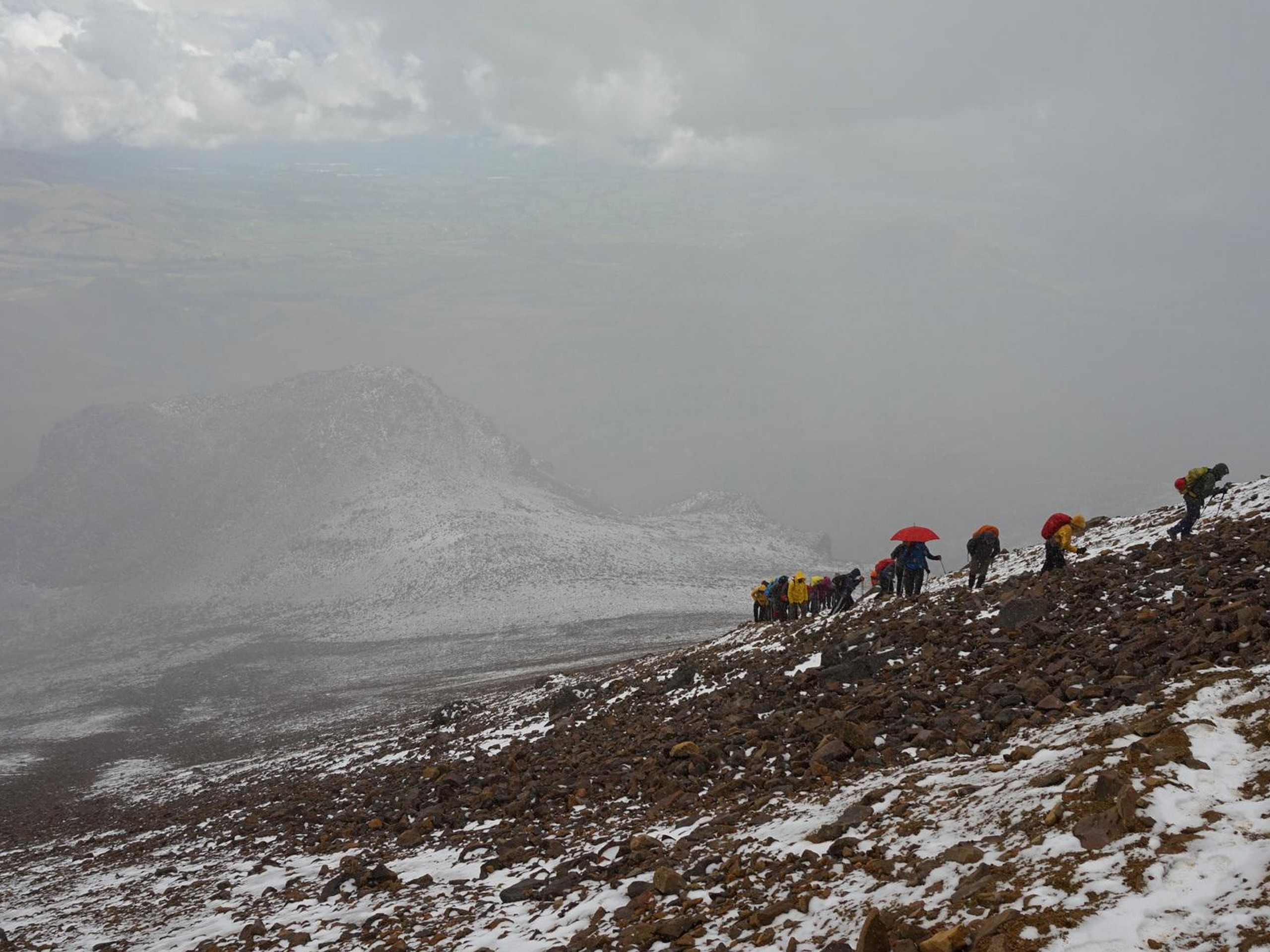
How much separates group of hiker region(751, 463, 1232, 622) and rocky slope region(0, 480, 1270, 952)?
67cm

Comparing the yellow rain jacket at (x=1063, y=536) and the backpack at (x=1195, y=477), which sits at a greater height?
the backpack at (x=1195, y=477)

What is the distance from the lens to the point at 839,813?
8.30m

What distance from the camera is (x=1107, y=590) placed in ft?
44.8

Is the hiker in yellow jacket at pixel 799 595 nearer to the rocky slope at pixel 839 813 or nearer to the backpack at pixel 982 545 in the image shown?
the rocky slope at pixel 839 813

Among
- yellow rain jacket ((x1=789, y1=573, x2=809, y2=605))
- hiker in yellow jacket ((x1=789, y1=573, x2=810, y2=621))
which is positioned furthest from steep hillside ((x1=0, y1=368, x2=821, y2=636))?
yellow rain jacket ((x1=789, y1=573, x2=809, y2=605))

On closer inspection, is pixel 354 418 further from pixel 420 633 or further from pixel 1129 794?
pixel 1129 794

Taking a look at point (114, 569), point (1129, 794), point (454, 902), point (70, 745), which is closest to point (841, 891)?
point (1129, 794)

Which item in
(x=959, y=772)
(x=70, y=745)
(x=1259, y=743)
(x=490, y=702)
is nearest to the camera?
(x=1259, y=743)

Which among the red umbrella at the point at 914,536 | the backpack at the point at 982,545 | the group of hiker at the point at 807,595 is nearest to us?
the backpack at the point at 982,545

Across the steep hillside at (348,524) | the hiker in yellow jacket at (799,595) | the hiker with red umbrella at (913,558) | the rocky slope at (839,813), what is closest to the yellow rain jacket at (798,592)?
the hiker in yellow jacket at (799,595)

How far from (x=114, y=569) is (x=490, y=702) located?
95696 mm

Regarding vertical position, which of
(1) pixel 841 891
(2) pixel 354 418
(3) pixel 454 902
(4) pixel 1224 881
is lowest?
(3) pixel 454 902

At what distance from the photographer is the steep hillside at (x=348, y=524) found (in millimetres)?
88188

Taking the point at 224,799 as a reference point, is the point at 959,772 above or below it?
above
